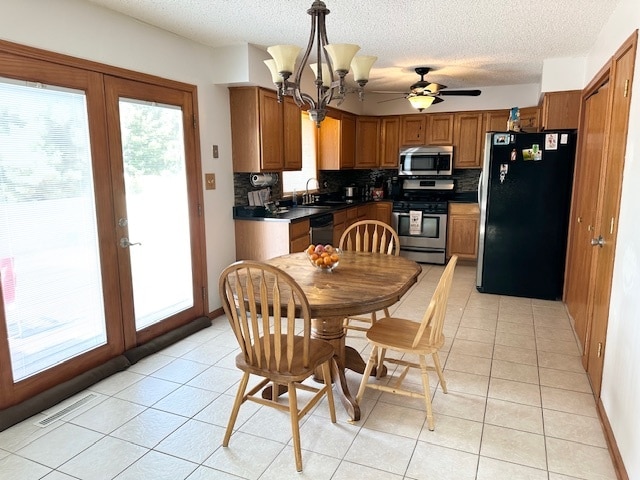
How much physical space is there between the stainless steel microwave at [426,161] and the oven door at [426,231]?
2.24 ft

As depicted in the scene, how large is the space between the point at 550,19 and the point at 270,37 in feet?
6.81

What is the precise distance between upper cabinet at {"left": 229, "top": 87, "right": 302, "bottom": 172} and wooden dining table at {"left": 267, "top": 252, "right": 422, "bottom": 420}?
54.3 inches

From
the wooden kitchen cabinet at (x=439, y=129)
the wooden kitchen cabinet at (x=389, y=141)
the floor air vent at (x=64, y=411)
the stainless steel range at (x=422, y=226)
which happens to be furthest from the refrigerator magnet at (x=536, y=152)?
the floor air vent at (x=64, y=411)

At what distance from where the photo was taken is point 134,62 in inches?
119

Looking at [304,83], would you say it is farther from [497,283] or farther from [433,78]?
[497,283]

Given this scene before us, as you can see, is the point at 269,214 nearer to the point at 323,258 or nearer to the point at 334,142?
the point at 323,258

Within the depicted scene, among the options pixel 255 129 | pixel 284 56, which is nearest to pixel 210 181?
pixel 255 129

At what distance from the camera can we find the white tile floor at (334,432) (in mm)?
1960

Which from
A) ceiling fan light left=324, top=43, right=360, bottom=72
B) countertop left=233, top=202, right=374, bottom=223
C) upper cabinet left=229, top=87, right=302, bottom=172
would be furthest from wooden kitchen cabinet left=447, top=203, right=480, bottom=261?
ceiling fan light left=324, top=43, right=360, bottom=72

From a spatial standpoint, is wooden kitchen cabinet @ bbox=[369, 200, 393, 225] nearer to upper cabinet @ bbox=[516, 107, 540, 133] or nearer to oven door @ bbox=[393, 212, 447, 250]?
oven door @ bbox=[393, 212, 447, 250]

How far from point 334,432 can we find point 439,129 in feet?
16.5

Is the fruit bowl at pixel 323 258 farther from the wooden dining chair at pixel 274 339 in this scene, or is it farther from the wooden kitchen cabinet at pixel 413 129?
the wooden kitchen cabinet at pixel 413 129

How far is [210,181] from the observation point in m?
3.82

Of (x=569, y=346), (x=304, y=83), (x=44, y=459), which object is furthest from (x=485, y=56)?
(x=44, y=459)
